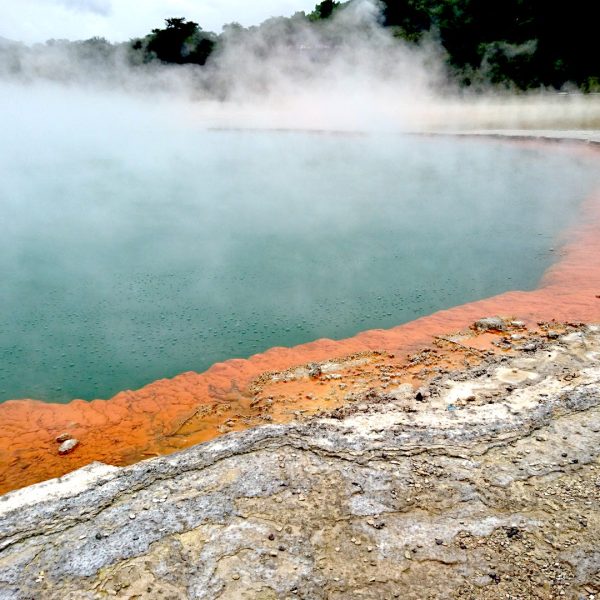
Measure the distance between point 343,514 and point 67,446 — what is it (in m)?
2.41

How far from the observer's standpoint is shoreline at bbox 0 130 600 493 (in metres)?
4.18

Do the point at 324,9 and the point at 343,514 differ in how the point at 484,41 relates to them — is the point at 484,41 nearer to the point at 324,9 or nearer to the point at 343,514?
the point at 324,9

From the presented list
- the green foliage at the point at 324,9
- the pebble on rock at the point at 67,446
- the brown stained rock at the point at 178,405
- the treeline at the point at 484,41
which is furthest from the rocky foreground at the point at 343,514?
the green foliage at the point at 324,9

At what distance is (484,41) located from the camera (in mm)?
19703

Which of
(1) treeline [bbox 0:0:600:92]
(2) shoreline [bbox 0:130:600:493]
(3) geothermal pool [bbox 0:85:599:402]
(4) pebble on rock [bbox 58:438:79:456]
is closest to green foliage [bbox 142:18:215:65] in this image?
(1) treeline [bbox 0:0:600:92]

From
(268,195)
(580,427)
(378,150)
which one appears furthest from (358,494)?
(378,150)

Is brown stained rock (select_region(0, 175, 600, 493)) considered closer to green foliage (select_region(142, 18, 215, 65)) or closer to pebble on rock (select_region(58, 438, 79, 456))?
pebble on rock (select_region(58, 438, 79, 456))

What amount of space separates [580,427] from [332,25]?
1919cm

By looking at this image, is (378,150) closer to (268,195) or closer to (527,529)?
(268,195)

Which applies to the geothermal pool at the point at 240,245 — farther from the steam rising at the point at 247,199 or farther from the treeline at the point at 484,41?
the treeline at the point at 484,41

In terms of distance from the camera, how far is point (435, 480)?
3.25 meters

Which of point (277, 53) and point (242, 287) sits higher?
point (277, 53)

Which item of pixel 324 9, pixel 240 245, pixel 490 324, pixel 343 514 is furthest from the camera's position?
pixel 324 9

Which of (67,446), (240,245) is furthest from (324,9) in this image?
(67,446)
